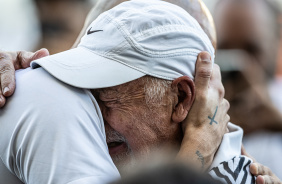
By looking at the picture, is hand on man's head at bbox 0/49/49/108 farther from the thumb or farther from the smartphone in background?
the smartphone in background

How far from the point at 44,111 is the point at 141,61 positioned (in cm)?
38

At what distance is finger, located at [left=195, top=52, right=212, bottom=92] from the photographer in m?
1.83

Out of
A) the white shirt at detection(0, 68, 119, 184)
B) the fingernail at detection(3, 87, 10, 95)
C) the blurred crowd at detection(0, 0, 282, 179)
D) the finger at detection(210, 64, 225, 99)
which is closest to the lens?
the white shirt at detection(0, 68, 119, 184)

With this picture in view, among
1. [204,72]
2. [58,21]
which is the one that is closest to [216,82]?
[204,72]

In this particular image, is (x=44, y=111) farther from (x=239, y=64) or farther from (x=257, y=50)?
(x=257, y=50)

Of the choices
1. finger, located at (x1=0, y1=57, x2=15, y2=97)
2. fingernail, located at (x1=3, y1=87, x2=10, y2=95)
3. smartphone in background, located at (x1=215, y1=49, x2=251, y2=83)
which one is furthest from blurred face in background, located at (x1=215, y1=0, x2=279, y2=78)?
fingernail, located at (x1=3, y1=87, x2=10, y2=95)

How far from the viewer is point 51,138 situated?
1507 millimetres

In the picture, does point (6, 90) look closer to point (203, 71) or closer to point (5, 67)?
point (5, 67)

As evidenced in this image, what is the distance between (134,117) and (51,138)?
→ 35 cm

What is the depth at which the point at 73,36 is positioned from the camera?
13.6ft

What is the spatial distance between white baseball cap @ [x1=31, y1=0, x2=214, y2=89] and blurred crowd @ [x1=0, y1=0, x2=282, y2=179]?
1.95m

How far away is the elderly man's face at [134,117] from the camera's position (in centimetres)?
175

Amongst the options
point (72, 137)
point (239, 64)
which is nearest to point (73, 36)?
point (239, 64)

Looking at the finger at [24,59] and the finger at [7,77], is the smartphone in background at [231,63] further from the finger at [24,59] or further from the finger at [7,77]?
the finger at [7,77]
